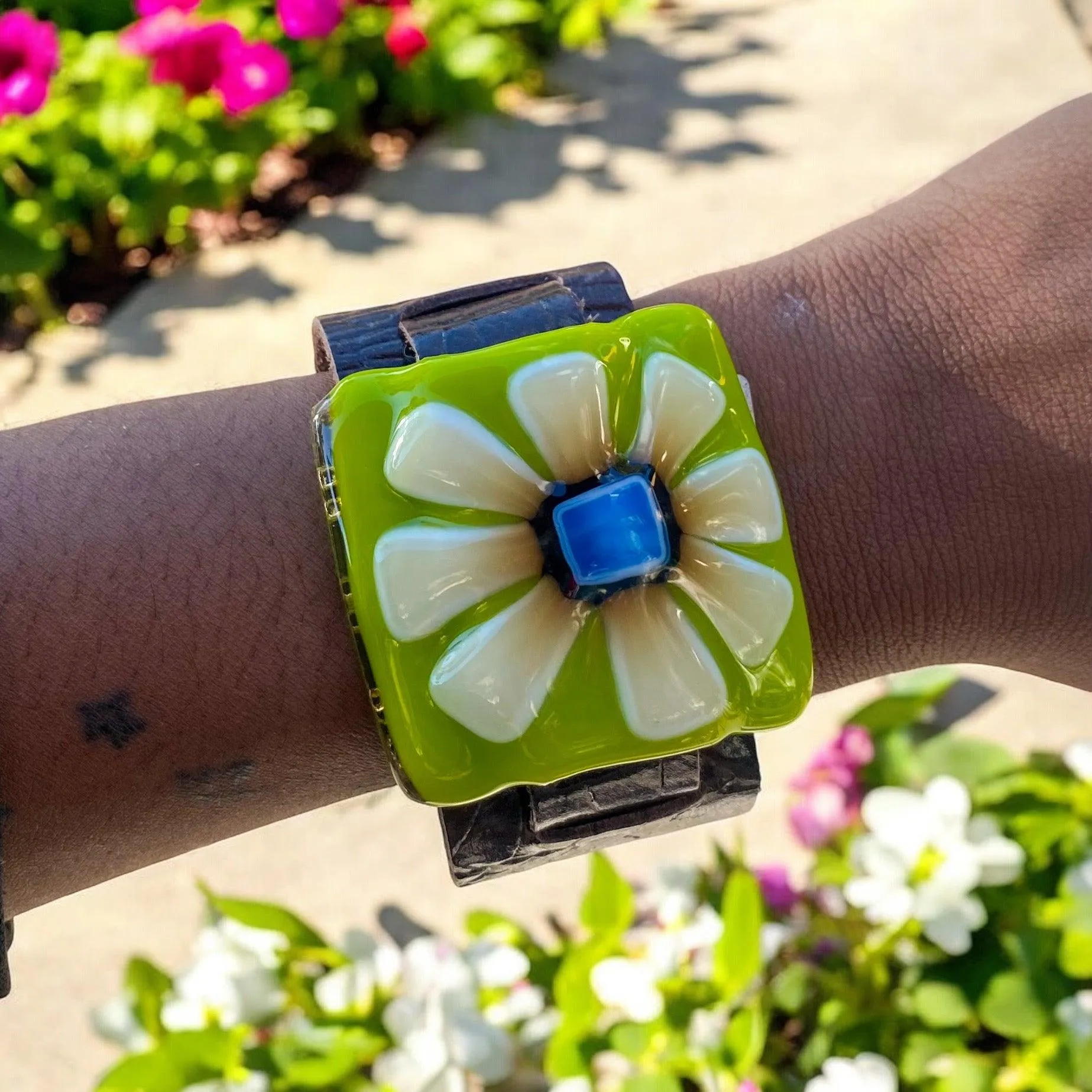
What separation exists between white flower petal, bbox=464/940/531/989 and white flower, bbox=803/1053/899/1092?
397mm

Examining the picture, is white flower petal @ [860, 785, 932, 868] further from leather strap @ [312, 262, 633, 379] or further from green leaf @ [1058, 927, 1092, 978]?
leather strap @ [312, 262, 633, 379]

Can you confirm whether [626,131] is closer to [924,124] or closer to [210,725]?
[924,124]

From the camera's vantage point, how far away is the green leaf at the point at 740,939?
1380mm

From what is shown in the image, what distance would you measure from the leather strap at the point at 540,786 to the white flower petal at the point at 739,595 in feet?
0.40

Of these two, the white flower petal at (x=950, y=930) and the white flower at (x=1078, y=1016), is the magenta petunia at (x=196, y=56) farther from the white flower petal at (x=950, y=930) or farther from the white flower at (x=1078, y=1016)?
the white flower at (x=1078, y=1016)

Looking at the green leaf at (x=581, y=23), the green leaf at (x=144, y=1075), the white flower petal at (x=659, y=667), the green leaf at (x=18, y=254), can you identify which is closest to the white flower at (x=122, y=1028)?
the green leaf at (x=144, y=1075)

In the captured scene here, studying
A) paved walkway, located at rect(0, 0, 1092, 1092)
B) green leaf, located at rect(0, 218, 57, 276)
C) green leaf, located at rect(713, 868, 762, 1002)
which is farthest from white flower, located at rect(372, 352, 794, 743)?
green leaf, located at rect(0, 218, 57, 276)

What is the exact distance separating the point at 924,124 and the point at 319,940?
3143 mm

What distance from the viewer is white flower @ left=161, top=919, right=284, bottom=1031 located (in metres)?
1.45

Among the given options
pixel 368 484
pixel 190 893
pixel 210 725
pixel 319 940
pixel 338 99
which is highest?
pixel 368 484

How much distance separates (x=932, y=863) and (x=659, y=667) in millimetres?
640

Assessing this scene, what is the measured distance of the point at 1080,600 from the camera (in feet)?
4.15

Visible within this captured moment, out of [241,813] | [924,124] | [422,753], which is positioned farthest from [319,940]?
[924,124]

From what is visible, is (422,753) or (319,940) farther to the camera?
(319,940)
